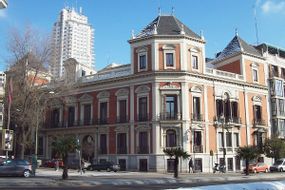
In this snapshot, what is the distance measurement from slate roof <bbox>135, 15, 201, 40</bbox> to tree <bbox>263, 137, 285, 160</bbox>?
16123 millimetres

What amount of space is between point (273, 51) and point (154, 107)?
29.9 metres

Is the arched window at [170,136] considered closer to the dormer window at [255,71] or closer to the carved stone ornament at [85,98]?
the carved stone ornament at [85,98]

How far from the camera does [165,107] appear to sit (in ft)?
156

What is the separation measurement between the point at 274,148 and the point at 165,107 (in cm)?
1544

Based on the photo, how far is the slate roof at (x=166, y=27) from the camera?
163 feet

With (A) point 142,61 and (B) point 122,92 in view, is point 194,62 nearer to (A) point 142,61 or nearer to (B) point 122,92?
(A) point 142,61

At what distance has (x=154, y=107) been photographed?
47.3m

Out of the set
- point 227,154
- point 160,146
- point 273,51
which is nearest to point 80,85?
point 160,146

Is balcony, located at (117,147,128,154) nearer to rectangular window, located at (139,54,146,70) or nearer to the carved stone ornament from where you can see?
the carved stone ornament

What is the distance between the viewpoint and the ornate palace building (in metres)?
47.3

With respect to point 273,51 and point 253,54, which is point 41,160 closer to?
point 253,54

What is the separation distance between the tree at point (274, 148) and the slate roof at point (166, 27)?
52.9 ft

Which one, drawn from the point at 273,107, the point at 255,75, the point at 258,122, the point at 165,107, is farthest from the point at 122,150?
the point at 273,107

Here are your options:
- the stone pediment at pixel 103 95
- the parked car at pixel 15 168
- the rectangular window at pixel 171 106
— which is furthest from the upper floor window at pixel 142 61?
the parked car at pixel 15 168
